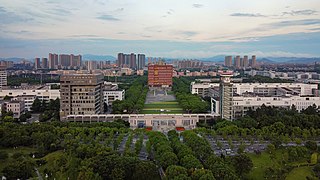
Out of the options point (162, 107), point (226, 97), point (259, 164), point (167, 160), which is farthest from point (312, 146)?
point (162, 107)

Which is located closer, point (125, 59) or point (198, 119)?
point (198, 119)

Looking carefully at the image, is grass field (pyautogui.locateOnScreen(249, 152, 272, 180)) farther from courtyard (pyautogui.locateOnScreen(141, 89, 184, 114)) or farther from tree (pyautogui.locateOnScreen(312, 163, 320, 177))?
courtyard (pyautogui.locateOnScreen(141, 89, 184, 114))

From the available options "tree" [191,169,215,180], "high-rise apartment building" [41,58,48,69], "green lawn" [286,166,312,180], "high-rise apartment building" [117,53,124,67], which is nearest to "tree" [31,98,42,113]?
"tree" [191,169,215,180]

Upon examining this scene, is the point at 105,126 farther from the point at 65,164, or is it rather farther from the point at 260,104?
the point at 260,104

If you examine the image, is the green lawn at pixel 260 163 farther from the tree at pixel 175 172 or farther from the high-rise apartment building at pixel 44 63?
the high-rise apartment building at pixel 44 63

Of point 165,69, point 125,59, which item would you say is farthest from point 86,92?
point 125,59

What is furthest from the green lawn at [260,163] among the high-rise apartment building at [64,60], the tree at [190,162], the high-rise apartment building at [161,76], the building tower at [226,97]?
the high-rise apartment building at [64,60]

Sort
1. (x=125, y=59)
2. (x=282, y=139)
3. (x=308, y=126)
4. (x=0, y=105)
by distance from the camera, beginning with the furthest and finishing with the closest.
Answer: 1. (x=125, y=59)
2. (x=0, y=105)
3. (x=308, y=126)
4. (x=282, y=139)

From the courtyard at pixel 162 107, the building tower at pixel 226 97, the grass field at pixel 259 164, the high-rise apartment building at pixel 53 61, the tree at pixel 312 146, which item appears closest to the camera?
the grass field at pixel 259 164
